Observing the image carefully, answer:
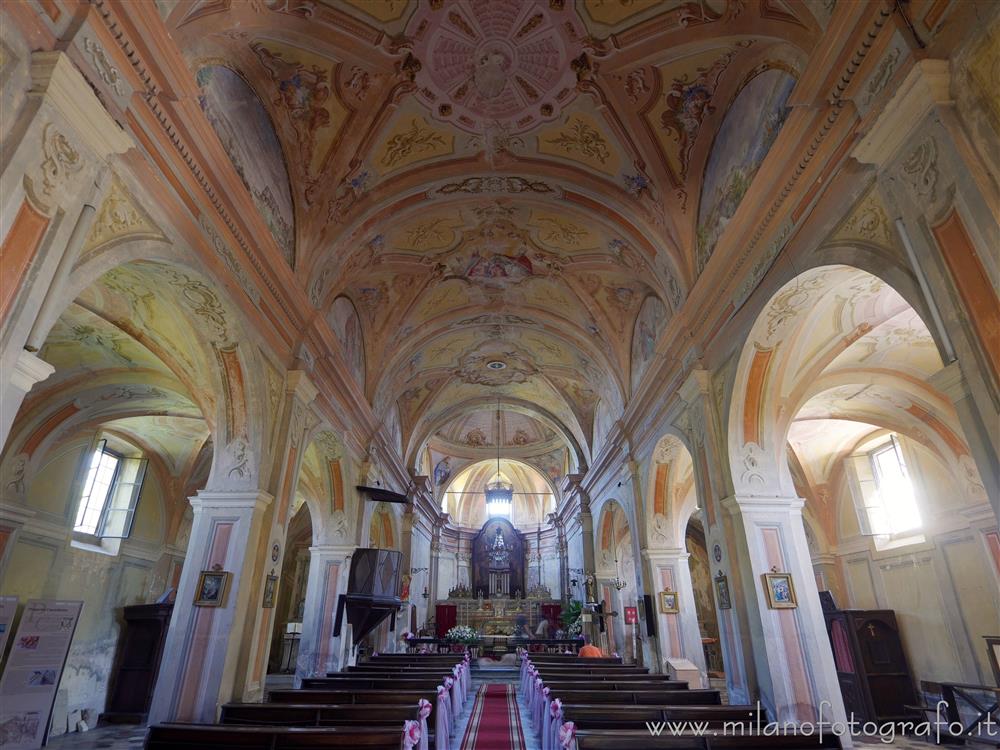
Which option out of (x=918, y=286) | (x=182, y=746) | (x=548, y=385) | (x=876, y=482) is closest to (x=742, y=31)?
(x=918, y=286)

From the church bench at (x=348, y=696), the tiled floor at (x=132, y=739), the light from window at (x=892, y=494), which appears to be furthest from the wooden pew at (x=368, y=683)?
the light from window at (x=892, y=494)

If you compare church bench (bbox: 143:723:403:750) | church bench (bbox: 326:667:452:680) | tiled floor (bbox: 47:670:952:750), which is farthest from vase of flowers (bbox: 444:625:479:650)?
church bench (bbox: 143:723:403:750)

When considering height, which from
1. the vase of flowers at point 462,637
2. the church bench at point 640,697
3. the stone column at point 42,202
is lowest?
the church bench at point 640,697

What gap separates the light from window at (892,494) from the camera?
12.6m

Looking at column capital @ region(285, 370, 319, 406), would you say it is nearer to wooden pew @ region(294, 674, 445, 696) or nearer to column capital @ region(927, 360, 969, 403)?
wooden pew @ region(294, 674, 445, 696)

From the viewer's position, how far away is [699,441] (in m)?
8.80

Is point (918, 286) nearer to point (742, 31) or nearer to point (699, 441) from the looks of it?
point (742, 31)

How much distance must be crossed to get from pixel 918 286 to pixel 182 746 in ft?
24.9

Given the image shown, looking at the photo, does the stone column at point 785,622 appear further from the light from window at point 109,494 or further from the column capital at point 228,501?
the light from window at point 109,494

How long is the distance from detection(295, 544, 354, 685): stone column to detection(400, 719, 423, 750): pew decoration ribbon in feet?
25.2

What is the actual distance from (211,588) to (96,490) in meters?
7.58

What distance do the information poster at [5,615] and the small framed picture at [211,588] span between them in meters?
5.04

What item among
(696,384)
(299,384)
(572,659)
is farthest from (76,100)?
(572,659)

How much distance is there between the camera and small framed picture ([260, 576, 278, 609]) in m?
7.78
